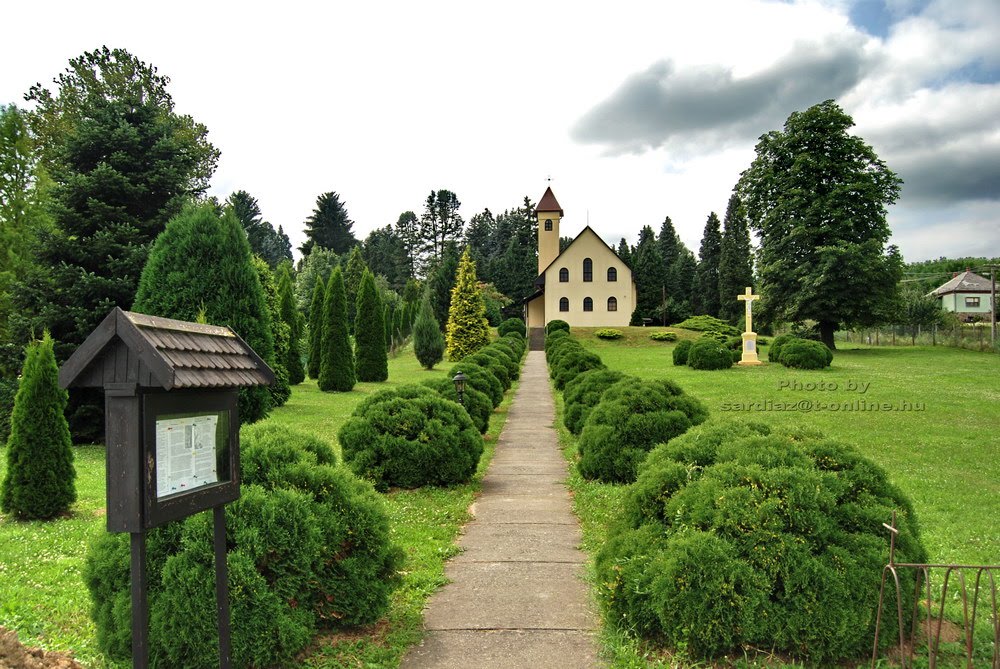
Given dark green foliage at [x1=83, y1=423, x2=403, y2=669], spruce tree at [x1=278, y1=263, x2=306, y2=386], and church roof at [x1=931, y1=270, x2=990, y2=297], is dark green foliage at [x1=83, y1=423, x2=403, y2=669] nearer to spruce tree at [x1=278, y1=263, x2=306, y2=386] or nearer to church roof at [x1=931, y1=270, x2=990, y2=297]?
spruce tree at [x1=278, y1=263, x2=306, y2=386]

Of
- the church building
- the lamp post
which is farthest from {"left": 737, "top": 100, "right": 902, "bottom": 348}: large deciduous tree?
the lamp post

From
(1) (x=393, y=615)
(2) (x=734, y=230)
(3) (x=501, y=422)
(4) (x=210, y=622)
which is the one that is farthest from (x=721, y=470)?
(2) (x=734, y=230)

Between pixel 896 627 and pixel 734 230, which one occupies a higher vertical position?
pixel 734 230

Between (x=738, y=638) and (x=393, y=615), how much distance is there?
2322 millimetres

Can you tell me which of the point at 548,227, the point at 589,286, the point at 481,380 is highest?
the point at 548,227

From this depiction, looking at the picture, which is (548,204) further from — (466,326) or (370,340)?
(370,340)

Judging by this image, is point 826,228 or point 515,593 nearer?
point 515,593

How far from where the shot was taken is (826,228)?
35750 mm

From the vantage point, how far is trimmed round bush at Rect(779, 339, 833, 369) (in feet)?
86.3

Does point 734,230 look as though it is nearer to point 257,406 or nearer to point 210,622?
point 257,406

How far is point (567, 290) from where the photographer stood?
53.9 m

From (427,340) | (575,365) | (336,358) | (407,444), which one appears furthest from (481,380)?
(427,340)
